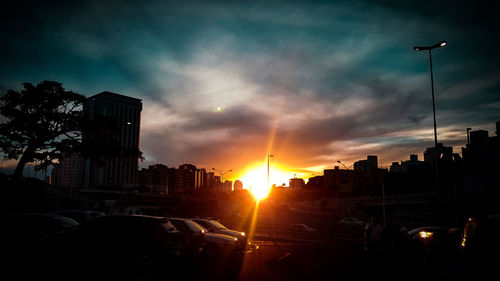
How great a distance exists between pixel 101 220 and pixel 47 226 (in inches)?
164

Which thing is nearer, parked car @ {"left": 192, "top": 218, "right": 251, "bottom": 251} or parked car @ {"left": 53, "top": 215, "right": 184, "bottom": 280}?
parked car @ {"left": 53, "top": 215, "right": 184, "bottom": 280}

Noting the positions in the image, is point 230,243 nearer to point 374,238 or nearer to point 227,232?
point 227,232

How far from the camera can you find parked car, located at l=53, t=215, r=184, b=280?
29.9 ft

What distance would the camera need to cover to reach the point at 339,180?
174 metres

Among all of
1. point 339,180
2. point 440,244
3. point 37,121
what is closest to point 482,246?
point 440,244

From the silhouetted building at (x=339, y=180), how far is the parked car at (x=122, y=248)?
6406 inches

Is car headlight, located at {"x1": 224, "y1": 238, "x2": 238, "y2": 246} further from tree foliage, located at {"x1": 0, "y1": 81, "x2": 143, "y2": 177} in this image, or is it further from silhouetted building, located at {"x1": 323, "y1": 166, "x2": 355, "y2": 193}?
silhouetted building, located at {"x1": 323, "y1": 166, "x2": 355, "y2": 193}

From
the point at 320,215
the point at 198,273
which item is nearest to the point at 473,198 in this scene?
the point at 320,215

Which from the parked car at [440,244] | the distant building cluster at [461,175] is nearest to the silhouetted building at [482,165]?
the distant building cluster at [461,175]

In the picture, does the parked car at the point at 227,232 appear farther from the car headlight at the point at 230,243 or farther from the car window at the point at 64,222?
the car window at the point at 64,222

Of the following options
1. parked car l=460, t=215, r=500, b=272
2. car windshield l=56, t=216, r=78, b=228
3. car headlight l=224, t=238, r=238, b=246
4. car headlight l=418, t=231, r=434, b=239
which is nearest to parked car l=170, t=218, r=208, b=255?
car headlight l=224, t=238, r=238, b=246

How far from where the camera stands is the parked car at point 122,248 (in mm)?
9109

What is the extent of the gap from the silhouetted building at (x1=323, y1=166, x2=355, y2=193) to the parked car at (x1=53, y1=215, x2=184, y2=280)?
163 m

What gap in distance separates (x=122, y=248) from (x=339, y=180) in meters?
173
